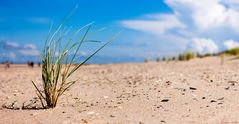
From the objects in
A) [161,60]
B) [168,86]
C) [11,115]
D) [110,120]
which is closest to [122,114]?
[110,120]

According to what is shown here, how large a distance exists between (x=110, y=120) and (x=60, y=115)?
826 mm

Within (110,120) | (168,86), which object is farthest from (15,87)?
(110,120)

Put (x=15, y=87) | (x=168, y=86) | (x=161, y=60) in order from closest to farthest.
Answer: (x=168, y=86)
(x=15, y=87)
(x=161, y=60)

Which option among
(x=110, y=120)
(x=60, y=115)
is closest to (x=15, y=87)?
(x=60, y=115)

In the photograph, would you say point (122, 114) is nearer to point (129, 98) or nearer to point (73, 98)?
point (129, 98)

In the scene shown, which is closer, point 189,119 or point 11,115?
point 189,119

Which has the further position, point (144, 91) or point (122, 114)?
point (144, 91)

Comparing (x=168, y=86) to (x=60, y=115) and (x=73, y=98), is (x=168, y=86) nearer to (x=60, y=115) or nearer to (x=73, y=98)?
(x=73, y=98)

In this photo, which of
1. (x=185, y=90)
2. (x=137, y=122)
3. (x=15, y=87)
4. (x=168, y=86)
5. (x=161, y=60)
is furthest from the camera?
(x=161, y=60)

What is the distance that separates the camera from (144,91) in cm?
845

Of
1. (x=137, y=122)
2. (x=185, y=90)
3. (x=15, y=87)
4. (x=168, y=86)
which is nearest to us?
(x=137, y=122)

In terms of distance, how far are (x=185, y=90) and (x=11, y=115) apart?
313 cm

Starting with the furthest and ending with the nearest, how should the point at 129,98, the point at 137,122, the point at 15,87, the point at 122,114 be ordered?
the point at 15,87 < the point at 129,98 < the point at 122,114 < the point at 137,122

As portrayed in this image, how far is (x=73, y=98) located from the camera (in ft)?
26.7
